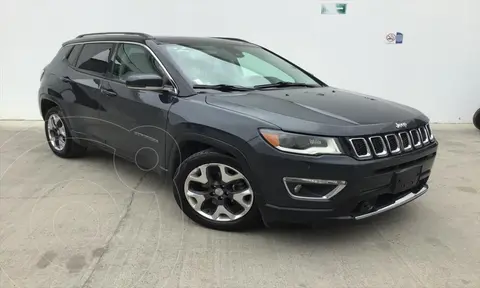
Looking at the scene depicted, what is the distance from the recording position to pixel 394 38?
8.05 m

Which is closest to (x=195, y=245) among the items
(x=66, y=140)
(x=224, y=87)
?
(x=224, y=87)

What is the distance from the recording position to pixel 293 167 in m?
3.08

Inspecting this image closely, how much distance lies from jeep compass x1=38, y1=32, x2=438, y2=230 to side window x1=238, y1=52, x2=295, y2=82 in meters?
0.02

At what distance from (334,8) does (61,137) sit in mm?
5173

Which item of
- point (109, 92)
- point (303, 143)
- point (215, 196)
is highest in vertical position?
point (109, 92)

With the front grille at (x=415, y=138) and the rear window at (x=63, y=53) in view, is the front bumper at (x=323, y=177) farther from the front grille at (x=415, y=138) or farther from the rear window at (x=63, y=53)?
the rear window at (x=63, y=53)

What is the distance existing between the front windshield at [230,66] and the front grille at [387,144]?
4.24ft

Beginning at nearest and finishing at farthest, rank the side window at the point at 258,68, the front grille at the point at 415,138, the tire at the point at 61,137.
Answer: the front grille at the point at 415,138 → the side window at the point at 258,68 → the tire at the point at 61,137

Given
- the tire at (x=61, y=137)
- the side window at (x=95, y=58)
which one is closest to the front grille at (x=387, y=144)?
the side window at (x=95, y=58)

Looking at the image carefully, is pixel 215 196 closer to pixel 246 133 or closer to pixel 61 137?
pixel 246 133

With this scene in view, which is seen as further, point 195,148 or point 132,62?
point 132,62

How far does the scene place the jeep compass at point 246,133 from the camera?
3.10m

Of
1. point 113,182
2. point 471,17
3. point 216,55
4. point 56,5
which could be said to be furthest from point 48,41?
point 471,17

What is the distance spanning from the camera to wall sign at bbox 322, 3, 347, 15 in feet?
26.0
